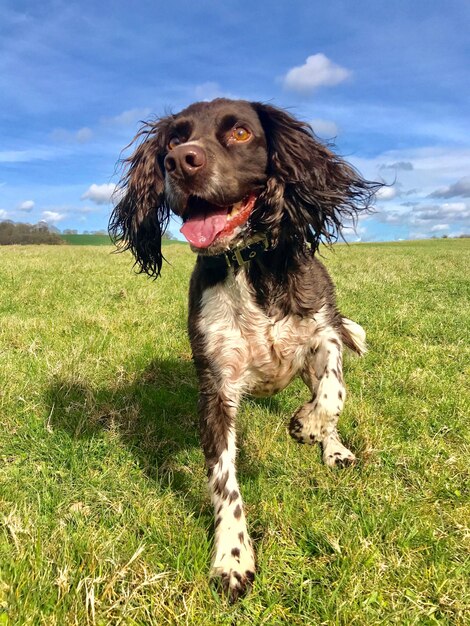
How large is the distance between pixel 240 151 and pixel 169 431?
196cm

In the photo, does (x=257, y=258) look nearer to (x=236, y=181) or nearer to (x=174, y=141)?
(x=236, y=181)

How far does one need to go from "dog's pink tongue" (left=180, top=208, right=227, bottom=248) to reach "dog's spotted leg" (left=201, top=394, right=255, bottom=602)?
93cm

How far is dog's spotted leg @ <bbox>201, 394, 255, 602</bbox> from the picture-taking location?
93.5 inches

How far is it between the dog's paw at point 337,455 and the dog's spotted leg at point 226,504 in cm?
71

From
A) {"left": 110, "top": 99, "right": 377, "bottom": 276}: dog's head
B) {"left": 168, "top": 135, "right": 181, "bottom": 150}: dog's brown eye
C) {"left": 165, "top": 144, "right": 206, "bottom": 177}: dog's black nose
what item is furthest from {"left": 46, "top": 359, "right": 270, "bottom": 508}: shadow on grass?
{"left": 168, "top": 135, "right": 181, "bottom": 150}: dog's brown eye

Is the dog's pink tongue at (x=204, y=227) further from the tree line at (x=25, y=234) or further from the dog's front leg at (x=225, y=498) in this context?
the tree line at (x=25, y=234)

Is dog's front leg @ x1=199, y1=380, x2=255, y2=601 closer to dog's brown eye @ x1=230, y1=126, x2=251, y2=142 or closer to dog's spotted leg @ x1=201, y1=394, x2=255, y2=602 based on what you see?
dog's spotted leg @ x1=201, y1=394, x2=255, y2=602

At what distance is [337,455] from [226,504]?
1.00 metres

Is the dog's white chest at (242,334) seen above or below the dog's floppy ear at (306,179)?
below

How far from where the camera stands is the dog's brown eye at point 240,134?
3.33 meters

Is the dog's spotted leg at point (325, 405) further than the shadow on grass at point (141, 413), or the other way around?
the shadow on grass at point (141, 413)

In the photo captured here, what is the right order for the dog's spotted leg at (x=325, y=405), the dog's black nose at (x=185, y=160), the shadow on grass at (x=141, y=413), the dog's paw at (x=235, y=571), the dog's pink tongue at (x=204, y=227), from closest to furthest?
the dog's paw at (x=235, y=571) < the dog's black nose at (x=185, y=160) < the dog's pink tongue at (x=204, y=227) < the dog's spotted leg at (x=325, y=405) < the shadow on grass at (x=141, y=413)

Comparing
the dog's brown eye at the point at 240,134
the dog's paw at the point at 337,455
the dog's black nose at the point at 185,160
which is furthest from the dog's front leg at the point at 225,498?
the dog's brown eye at the point at 240,134

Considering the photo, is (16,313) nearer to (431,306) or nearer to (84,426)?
(84,426)
